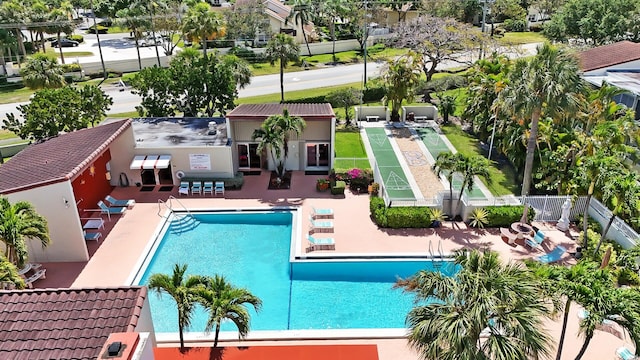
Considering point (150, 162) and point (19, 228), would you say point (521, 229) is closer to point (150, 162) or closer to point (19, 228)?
point (150, 162)

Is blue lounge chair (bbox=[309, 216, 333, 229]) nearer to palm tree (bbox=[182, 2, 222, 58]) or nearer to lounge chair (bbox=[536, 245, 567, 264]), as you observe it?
lounge chair (bbox=[536, 245, 567, 264])

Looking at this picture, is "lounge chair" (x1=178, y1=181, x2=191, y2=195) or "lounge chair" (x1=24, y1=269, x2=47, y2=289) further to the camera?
"lounge chair" (x1=178, y1=181, x2=191, y2=195)

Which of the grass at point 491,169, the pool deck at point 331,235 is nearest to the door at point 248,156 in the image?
the pool deck at point 331,235

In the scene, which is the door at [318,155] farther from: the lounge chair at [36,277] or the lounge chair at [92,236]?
the lounge chair at [36,277]

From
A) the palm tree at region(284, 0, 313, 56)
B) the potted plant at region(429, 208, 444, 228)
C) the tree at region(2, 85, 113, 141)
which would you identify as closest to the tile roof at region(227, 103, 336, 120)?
the potted plant at region(429, 208, 444, 228)

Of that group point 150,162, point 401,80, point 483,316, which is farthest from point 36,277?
point 401,80
